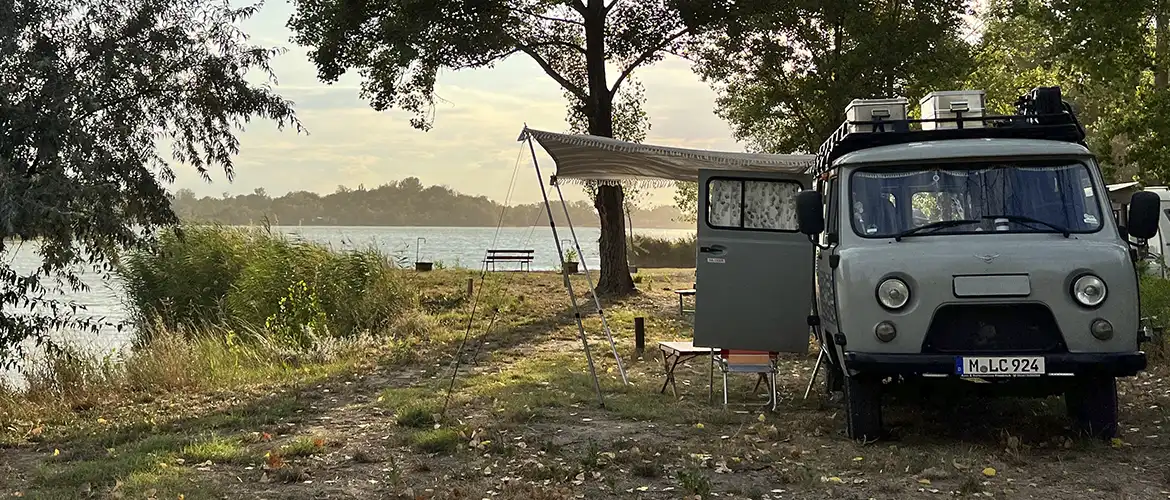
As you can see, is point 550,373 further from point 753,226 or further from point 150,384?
point 150,384

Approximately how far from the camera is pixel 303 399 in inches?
419

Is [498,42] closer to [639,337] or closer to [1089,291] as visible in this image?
[639,337]

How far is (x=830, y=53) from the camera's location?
2383 cm

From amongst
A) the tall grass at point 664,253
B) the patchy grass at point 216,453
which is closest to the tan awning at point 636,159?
the patchy grass at point 216,453

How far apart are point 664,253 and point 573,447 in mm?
35096

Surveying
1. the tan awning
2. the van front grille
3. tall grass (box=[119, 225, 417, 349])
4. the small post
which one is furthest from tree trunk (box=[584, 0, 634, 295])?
the van front grille

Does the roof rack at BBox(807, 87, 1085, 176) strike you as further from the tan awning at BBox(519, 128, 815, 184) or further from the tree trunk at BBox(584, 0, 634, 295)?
the tree trunk at BBox(584, 0, 634, 295)

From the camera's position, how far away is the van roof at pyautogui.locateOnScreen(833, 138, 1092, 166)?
767 cm

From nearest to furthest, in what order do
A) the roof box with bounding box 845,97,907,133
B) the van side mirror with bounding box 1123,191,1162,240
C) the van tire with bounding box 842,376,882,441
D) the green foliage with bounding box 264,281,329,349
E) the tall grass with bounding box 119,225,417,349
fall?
the van side mirror with bounding box 1123,191,1162,240
the van tire with bounding box 842,376,882,441
the roof box with bounding box 845,97,907,133
the green foliage with bounding box 264,281,329,349
the tall grass with bounding box 119,225,417,349

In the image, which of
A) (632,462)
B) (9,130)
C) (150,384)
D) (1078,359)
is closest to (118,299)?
(150,384)

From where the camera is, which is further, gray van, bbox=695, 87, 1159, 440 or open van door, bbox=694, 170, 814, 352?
open van door, bbox=694, 170, 814, 352

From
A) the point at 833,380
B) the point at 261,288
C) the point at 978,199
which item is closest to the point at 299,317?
the point at 261,288

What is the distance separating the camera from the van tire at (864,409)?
7926 mm

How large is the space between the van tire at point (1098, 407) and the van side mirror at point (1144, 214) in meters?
1.07
